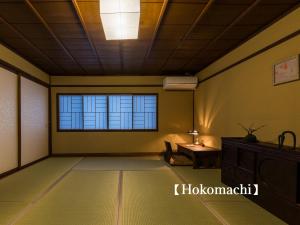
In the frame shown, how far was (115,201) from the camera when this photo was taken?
11.2ft

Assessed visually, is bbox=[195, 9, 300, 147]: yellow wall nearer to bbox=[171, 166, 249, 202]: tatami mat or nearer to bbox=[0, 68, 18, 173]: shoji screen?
bbox=[171, 166, 249, 202]: tatami mat

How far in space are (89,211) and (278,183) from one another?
2.28 meters

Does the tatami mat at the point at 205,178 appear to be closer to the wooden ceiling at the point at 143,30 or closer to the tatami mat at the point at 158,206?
the tatami mat at the point at 158,206

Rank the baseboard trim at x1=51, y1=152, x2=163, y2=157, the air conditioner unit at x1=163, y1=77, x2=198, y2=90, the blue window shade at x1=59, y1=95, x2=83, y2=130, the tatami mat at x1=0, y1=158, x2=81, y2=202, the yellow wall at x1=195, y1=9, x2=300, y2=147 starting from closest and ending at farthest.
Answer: the yellow wall at x1=195, y1=9, x2=300, y2=147
the tatami mat at x1=0, y1=158, x2=81, y2=202
the air conditioner unit at x1=163, y1=77, x2=198, y2=90
the baseboard trim at x1=51, y1=152, x2=163, y2=157
the blue window shade at x1=59, y1=95, x2=83, y2=130

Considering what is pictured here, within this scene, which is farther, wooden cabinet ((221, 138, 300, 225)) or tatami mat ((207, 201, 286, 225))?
tatami mat ((207, 201, 286, 225))

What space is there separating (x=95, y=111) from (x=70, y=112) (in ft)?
2.61

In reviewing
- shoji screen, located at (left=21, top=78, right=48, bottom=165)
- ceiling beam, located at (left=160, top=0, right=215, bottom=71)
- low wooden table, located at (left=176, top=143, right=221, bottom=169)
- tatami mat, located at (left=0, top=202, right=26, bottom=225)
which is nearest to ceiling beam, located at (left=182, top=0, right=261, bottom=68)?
ceiling beam, located at (left=160, top=0, right=215, bottom=71)

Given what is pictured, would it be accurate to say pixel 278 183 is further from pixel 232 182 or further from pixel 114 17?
pixel 114 17

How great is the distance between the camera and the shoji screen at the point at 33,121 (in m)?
5.91

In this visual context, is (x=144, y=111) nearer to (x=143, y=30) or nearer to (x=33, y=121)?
(x=33, y=121)

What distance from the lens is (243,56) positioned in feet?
15.2

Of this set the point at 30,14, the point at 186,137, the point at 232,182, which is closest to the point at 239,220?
the point at 232,182

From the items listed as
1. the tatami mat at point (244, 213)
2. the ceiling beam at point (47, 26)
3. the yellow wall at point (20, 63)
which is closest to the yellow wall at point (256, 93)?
the tatami mat at point (244, 213)

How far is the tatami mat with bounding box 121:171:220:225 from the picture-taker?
2.79 meters
